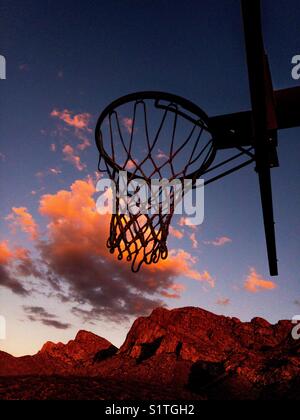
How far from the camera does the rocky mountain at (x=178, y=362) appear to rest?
45.1m

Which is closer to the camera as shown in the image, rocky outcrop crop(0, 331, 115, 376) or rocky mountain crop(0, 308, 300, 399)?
rocky mountain crop(0, 308, 300, 399)

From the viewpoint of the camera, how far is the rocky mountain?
148 ft

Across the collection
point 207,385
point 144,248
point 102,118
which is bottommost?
point 207,385

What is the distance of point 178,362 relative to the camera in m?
80.7

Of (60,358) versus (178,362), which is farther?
(60,358)

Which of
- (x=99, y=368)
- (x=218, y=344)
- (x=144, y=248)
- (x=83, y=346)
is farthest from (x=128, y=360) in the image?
(x=144, y=248)

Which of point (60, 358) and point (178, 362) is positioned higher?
point (60, 358)

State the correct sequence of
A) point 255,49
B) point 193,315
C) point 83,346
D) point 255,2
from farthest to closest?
point 83,346, point 193,315, point 255,49, point 255,2

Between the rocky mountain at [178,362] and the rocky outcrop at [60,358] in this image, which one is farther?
the rocky outcrop at [60,358]

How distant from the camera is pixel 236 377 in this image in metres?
62.7

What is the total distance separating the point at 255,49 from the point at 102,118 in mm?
1843

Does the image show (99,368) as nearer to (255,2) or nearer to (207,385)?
(207,385)

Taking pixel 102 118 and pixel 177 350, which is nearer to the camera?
pixel 102 118

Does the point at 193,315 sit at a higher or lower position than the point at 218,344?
higher
